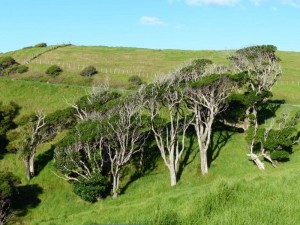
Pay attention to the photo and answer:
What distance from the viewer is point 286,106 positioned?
61594 mm

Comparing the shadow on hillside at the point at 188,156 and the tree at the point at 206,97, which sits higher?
the tree at the point at 206,97

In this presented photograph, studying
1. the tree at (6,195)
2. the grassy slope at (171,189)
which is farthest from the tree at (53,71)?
the tree at (6,195)

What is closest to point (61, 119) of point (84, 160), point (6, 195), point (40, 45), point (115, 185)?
point (84, 160)

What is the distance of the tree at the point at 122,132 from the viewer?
43531 mm

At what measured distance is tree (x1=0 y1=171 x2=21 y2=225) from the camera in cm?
3947

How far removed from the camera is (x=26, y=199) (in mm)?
45188

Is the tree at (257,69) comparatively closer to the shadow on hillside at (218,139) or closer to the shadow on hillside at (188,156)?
the shadow on hillside at (218,139)

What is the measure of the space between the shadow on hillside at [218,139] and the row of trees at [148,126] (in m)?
1.12

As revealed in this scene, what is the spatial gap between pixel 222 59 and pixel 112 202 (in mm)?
84831

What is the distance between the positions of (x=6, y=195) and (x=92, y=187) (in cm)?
862

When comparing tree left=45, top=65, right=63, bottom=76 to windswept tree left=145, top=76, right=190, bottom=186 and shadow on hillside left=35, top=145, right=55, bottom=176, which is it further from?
windswept tree left=145, top=76, right=190, bottom=186

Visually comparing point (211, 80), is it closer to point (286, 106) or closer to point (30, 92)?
point (286, 106)

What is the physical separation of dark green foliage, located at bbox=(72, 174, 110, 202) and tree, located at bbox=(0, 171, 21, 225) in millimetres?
6823

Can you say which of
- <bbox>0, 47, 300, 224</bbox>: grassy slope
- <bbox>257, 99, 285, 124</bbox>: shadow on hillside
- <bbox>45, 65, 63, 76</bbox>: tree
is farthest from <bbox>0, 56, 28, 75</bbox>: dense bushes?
<bbox>257, 99, 285, 124</bbox>: shadow on hillside
